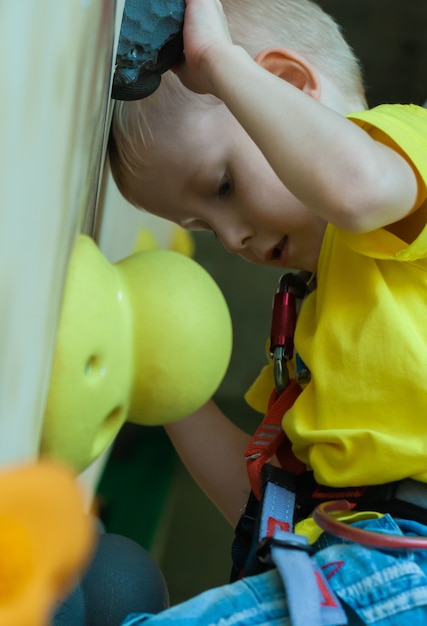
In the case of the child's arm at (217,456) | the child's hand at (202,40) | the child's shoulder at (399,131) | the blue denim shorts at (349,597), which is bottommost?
the child's arm at (217,456)

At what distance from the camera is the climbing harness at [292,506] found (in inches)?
22.3

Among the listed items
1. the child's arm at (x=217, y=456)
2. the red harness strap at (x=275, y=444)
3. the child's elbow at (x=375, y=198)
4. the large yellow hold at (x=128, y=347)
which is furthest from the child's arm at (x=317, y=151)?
the child's arm at (x=217, y=456)

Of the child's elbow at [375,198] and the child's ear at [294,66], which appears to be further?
the child's ear at [294,66]

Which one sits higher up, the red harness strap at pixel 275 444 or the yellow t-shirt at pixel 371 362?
the yellow t-shirt at pixel 371 362

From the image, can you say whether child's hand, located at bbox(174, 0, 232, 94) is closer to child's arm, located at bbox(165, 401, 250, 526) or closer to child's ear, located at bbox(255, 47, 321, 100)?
child's ear, located at bbox(255, 47, 321, 100)

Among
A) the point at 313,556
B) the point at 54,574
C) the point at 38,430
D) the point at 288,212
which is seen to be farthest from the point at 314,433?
the point at 54,574

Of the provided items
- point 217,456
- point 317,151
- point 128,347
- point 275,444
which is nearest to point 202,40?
point 317,151

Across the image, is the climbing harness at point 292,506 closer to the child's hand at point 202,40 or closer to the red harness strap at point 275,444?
the red harness strap at point 275,444

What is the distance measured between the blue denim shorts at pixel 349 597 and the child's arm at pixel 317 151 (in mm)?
239

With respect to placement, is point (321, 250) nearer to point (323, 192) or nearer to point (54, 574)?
point (323, 192)

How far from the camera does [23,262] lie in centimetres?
33

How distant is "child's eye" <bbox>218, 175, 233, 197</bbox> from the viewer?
2.43ft

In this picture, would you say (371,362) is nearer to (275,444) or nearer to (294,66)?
(275,444)

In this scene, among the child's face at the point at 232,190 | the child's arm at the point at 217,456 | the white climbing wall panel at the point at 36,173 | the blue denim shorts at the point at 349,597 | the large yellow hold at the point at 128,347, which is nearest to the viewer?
the white climbing wall panel at the point at 36,173
